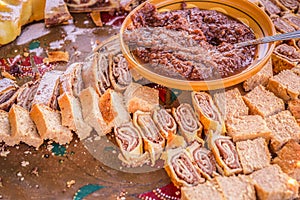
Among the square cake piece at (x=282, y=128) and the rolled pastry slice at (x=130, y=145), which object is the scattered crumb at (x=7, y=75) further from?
the square cake piece at (x=282, y=128)

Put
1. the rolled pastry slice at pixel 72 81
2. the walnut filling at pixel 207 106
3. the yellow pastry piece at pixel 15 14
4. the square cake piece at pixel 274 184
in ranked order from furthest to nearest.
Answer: the yellow pastry piece at pixel 15 14
the rolled pastry slice at pixel 72 81
the walnut filling at pixel 207 106
the square cake piece at pixel 274 184

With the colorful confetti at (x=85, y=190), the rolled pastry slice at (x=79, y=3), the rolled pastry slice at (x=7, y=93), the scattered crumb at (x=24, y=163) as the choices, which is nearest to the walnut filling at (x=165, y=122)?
the colorful confetti at (x=85, y=190)

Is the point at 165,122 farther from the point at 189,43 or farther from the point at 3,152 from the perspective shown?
the point at 3,152

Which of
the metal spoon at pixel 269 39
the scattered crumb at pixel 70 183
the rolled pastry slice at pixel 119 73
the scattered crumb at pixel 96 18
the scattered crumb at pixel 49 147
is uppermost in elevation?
the metal spoon at pixel 269 39

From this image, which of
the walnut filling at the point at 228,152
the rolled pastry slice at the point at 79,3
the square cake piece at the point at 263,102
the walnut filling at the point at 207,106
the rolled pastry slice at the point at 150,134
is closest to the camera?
the walnut filling at the point at 228,152

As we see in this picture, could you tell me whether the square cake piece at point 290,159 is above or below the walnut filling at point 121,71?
below

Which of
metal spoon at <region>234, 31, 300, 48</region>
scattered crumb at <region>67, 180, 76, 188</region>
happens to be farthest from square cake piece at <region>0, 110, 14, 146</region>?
metal spoon at <region>234, 31, 300, 48</region>
